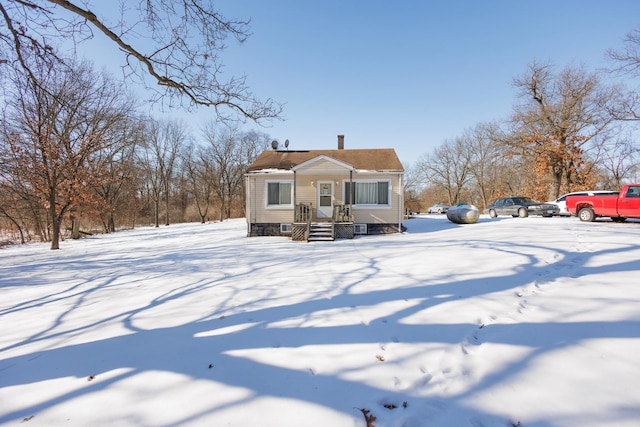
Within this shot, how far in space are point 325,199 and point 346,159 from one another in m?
2.74

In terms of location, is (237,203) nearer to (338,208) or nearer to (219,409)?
(338,208)

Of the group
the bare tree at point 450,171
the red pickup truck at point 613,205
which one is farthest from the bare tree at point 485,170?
the red pickup truck at point 613,205

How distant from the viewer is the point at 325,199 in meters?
13.7

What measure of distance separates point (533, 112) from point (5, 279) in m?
33.2

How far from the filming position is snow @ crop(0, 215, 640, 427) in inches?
78.7

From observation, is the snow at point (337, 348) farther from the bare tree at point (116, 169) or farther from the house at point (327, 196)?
the bare tree at point (116, 169)

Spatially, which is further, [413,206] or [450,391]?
[413,206]

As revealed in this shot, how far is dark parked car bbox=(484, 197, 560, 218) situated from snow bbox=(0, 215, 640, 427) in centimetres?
1414

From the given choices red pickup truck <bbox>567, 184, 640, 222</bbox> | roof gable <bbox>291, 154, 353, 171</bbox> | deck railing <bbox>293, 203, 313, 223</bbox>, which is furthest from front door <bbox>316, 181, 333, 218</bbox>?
red pickup truck <bbox>567, 184, 640, 222</bbox>

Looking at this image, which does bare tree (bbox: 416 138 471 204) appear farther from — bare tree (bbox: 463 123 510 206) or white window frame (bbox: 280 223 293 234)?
white window frame (bbox: 280 223 293 234)

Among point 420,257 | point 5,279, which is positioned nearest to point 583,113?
point 420,257

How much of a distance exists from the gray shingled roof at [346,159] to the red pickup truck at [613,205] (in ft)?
28.2

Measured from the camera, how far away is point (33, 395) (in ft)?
7.48

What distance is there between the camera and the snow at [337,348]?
6.56 ft
